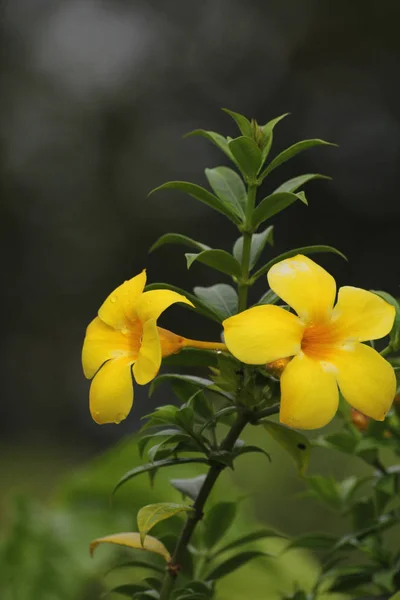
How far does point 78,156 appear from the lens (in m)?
5.61

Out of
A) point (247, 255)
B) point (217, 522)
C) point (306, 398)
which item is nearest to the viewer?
point (306, 398)

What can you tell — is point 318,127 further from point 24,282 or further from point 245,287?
point 245,287

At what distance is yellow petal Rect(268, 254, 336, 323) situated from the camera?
0.45 metres

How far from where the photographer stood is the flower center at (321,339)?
17.9 inches

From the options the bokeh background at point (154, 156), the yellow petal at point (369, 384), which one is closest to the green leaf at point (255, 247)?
the yellow petal at point (369, 384)

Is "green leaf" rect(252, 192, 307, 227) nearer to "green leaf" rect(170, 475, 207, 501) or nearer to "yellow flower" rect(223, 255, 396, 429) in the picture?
"yellow flower" rect(223, 255, 396, 429)

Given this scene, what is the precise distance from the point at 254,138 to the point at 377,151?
4137mm

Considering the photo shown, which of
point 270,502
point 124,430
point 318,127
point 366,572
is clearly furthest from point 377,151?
point 366,572

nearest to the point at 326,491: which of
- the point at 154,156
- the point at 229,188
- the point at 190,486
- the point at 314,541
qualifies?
the point at 314,541

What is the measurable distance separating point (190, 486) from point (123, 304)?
15cm

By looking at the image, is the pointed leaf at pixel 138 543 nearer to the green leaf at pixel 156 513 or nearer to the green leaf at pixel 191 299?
the green leaf at pixel 156 513

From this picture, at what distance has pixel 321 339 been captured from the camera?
463 mm

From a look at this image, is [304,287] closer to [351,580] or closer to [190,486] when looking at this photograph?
[190,486]

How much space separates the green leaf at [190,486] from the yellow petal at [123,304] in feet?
0.42
